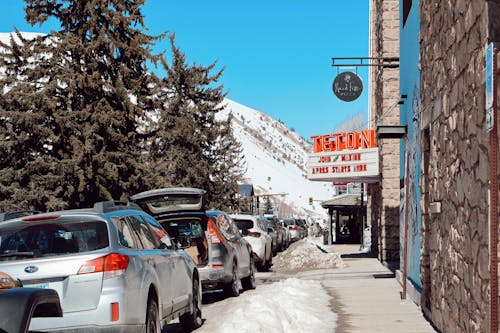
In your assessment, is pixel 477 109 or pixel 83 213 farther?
pixel 83 213

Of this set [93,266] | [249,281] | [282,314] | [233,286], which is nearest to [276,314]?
[282,314]

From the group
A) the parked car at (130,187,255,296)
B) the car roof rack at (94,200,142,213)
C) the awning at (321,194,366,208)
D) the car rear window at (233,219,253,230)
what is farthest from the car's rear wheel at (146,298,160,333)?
the awning at (321,194,366,208)

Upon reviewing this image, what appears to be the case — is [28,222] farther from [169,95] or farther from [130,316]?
[169,95]

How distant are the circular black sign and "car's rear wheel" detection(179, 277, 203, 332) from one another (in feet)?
49.8

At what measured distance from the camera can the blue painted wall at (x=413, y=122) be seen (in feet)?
49.3

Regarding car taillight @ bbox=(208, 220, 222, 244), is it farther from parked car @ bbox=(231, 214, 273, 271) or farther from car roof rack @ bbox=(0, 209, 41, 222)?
parked car @ bbox=(231, 214, 273, 271)

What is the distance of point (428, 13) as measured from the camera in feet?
40.3

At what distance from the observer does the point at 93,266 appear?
8.24 meters

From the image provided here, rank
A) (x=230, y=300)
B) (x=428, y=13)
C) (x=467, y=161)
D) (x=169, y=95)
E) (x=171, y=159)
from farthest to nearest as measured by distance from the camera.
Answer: (x=169, y=95) → (x=171, y=159) → (x=230, y=300) → (x=428, y=13) → (x=467, y=161)

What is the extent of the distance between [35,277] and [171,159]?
37343 mm

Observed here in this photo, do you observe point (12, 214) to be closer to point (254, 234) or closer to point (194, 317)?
point (194, 317)

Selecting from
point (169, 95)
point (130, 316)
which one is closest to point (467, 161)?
point (130, 316)

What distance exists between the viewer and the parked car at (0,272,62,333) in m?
5.34

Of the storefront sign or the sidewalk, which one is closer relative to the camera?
the sidewalk
